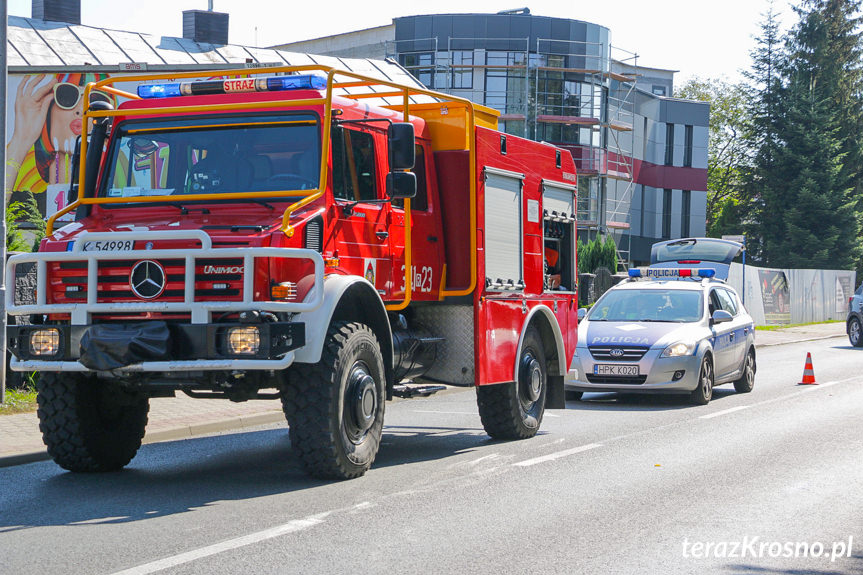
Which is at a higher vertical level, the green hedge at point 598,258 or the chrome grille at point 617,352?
the green hedge at point 598,258

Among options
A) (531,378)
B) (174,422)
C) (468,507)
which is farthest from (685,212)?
(468,507)

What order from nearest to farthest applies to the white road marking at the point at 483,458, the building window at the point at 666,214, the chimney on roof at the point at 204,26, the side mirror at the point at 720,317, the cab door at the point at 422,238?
the cab door at the point at 422,238, the white road marking at the point at 483,458, the side mirror at the point at 720,317, the chimney on roof at the point at 204,26, the building window at the point at 666,214

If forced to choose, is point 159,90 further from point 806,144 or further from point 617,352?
point 806,144

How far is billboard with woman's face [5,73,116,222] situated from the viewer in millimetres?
28406

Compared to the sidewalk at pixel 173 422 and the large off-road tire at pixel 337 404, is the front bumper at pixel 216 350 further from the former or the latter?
the sidewalk at pixel 173 422

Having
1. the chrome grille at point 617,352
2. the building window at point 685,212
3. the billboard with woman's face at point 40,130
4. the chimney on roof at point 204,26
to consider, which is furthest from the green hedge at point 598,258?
the building window at point 685,212

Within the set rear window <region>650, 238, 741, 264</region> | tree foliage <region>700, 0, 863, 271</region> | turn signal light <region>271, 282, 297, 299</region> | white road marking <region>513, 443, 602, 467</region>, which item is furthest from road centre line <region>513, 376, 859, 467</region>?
tree foliage <region>700, 0, 863, 271</region>

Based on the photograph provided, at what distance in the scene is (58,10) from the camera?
36.9 meters

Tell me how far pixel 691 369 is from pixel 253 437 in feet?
19.4

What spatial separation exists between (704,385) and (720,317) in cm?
123

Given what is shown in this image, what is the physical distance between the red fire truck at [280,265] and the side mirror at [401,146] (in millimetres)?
10

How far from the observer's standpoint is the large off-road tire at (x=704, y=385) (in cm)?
1470

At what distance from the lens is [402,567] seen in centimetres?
585

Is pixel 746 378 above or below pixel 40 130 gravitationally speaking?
below
